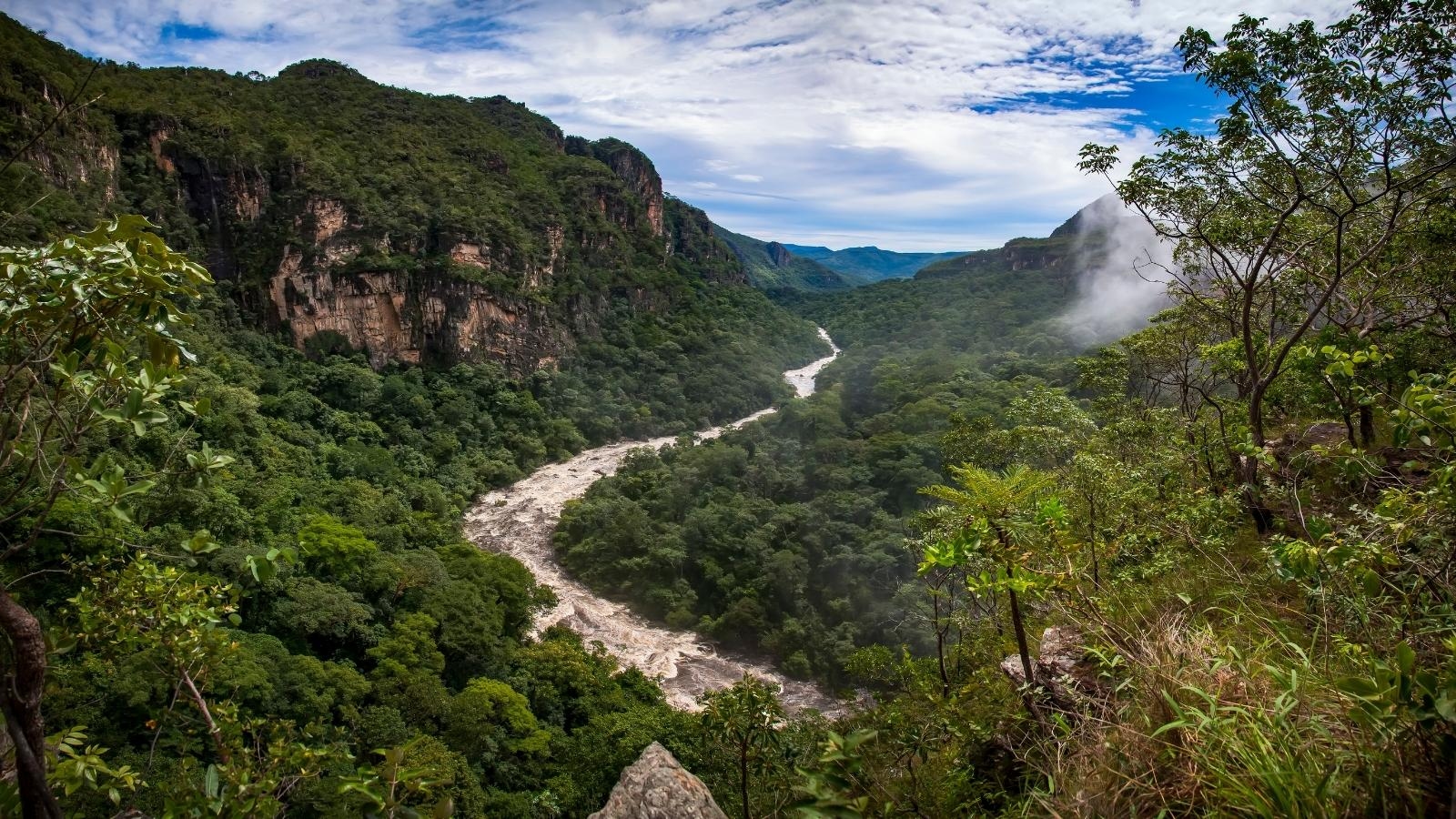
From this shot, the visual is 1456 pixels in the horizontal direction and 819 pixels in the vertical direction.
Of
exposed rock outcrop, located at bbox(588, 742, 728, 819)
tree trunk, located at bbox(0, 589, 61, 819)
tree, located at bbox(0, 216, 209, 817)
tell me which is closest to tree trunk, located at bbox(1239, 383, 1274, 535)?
tree, located at bbox(0, 216, 209, 817)

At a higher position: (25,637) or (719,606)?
(25,637)

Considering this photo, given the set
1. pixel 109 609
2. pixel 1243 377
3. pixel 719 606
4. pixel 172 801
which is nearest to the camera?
pixel 172 801

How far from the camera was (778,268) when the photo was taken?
569 ft

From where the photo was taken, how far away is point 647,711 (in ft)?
55.4

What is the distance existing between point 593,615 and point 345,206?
1324 inches

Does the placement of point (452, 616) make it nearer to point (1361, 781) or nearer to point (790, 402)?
point (1361, 781)

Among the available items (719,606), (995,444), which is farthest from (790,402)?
(995,444)

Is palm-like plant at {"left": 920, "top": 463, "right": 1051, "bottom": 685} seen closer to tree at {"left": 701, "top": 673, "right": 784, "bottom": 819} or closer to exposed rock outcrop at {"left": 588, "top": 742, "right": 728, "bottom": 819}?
tree at {"left": 701, "top": 673, "right": 784, "bottom": 819}

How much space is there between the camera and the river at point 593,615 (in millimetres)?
21281

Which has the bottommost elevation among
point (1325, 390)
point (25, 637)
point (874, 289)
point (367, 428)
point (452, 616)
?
point (452, 616)

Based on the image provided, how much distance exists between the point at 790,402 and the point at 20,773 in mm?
45184

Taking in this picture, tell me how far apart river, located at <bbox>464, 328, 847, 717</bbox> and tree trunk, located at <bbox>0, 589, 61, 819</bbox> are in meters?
19.5

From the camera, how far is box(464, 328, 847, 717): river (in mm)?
21281

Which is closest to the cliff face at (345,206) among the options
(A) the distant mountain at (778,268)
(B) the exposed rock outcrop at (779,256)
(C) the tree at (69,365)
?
(C) the tree at (69,365)
